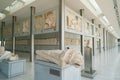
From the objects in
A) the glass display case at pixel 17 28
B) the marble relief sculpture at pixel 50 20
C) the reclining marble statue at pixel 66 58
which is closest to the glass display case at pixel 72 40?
the marble relief sculpture at pixel 50 20

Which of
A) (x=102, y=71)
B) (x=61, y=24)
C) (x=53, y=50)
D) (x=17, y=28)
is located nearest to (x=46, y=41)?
(x=17, y=28)

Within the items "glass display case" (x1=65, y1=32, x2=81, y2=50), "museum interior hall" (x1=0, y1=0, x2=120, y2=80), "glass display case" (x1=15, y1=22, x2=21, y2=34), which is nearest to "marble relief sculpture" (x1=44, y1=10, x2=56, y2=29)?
"museum interior hall" (x1=0, y1=0, x2=120, y2=80)

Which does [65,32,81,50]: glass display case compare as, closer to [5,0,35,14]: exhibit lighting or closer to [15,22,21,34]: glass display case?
[5,0,35,14]: exhibit lighting

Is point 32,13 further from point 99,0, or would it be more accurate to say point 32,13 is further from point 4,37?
point 4,37

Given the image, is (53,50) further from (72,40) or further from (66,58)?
(72,40)

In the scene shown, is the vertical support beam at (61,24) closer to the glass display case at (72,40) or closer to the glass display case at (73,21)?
the glass display case at (73,21)

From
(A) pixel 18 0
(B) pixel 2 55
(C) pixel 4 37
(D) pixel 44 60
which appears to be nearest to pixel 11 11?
(A) pixel 18 0

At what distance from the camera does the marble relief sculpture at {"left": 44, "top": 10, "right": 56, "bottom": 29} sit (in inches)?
268

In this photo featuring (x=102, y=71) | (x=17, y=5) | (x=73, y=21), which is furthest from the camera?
(x=17, y=5)

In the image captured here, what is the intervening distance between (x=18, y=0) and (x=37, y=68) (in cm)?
673

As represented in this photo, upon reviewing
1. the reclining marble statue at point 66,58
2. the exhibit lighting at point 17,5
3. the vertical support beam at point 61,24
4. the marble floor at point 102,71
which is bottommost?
the marble floor at point 102,71

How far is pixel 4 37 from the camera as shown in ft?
46.1

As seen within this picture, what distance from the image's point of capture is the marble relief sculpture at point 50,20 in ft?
22.4

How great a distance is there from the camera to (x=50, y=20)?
7.03 metres
